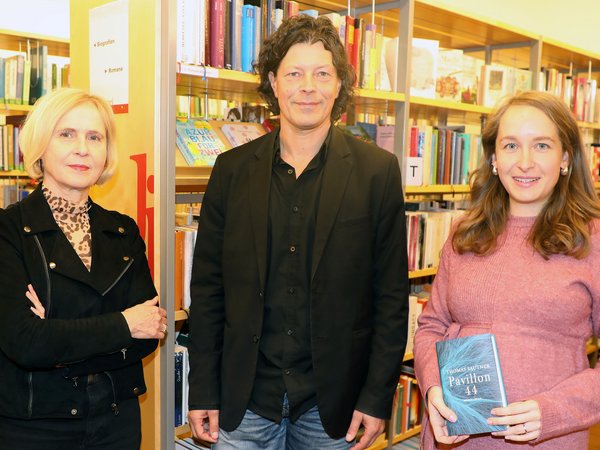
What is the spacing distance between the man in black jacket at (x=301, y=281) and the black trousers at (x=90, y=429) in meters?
0.19

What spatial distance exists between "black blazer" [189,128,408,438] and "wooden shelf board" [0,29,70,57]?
12.5 ft

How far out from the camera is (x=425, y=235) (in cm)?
337

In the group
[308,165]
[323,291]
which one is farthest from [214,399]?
[308,165]

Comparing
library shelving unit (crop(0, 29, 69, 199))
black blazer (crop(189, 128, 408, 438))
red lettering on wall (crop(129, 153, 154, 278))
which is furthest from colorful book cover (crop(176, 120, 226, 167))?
library shelving unit (crop(0, 29, 69, 199))

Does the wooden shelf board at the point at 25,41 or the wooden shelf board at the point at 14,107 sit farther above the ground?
the wooden shelf board at the point at 25,41

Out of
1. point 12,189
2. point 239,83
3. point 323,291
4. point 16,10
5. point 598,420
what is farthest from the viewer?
point 16,10

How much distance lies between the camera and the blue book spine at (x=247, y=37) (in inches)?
93.4

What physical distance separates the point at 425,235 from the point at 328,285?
1836 mm

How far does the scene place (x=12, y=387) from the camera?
5.11 ft

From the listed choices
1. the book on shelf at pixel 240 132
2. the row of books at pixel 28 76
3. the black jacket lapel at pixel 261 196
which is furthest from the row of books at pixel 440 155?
the row of books at pixel 28 76

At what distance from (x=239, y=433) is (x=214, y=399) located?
0.12 meters

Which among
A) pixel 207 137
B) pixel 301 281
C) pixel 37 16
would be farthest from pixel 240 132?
pixel 37 16

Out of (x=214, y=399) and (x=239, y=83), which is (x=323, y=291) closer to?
(x=214, y=399)

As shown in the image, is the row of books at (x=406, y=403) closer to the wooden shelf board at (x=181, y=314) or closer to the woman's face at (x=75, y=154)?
the wooden shelf board at (x=181, y=314)
